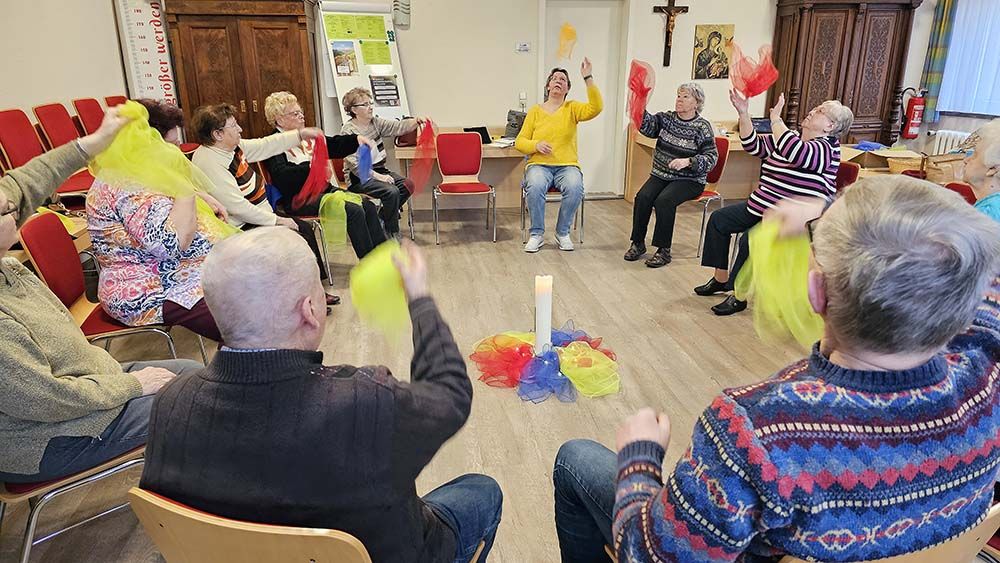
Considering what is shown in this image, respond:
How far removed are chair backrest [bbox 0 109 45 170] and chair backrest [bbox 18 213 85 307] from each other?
2252mm

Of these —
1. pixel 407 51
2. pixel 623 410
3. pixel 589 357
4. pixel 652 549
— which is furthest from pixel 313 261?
pixel 407 51

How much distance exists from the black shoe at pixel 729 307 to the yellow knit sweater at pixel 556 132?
6.25 ft

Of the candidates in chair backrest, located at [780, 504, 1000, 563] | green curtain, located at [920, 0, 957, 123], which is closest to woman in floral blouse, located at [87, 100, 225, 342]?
chair backrest, located at [780, 504, 1000, 563]

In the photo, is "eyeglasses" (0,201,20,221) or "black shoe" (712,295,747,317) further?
"black shoe" (712,295,747,317)

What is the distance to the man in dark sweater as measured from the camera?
39.8 inches

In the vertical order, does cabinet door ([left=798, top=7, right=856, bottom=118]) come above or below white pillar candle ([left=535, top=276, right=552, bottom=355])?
above

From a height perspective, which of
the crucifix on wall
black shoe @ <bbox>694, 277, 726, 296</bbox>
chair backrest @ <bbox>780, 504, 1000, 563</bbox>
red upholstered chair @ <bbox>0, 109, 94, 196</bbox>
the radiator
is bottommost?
black shoe @ <bbox>694, 277, 726, 296</bbox>

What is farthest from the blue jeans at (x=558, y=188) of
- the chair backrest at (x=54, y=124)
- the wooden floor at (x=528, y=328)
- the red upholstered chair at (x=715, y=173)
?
the chair backrest at (x=54, y=124)

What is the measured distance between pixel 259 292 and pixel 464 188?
13.6 feet

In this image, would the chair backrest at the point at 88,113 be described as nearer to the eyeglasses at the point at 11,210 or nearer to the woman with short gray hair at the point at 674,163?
the eyeglasses at the point at 11,210

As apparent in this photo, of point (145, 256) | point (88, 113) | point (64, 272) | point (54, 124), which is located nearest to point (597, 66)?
point (88, 113)

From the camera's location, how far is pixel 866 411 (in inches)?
33.5

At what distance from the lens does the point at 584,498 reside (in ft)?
4.76

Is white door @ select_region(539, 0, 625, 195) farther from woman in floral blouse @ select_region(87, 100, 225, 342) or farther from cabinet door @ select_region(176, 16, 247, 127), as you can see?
woman in floral blouse @ select_region(87, 100, 225, 342)
